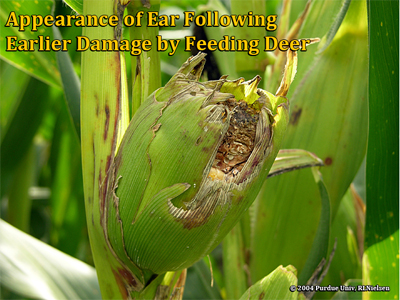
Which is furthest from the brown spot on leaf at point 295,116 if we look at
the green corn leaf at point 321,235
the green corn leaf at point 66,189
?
the green corn leaf at point 66,189

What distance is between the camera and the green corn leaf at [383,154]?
47 centimetres

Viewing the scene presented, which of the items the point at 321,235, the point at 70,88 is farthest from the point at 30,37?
the point at 321,235

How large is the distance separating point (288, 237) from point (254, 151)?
317 mm

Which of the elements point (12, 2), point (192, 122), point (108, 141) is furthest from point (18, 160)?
point (192, 122)

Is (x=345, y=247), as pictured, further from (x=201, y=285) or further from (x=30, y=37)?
(x=30, y=37)

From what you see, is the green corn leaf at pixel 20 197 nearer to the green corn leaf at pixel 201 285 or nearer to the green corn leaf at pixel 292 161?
the green corn leaf at pixel 201 285

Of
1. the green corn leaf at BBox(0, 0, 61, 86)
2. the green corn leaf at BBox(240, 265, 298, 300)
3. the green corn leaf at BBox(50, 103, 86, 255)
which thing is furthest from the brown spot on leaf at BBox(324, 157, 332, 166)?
the green corn leaf at BBox(50, 103, 86, 255)

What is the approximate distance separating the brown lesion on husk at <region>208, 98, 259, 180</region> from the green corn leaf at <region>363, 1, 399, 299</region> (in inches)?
9.2

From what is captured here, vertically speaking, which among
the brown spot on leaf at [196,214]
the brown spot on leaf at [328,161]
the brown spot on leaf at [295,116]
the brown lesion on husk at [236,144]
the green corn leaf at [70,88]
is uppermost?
the green corn leaf at [70,88]

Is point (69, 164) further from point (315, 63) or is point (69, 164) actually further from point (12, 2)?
point (315, 63)

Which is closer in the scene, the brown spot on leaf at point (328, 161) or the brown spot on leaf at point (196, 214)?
the brown spot on leaf at point (196, 214)

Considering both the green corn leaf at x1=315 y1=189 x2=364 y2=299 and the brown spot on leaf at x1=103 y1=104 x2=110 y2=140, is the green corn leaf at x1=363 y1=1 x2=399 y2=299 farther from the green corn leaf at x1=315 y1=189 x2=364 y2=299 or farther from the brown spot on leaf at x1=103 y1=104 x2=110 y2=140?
the brown spot on leaf at x1=103 y1=104 x2=110 y2=140

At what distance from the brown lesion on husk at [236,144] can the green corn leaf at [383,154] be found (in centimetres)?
23

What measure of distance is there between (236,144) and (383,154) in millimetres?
267
